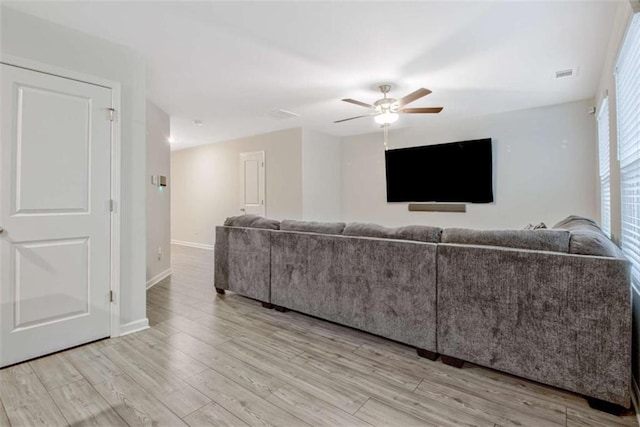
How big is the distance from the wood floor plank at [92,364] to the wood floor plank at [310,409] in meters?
1.11

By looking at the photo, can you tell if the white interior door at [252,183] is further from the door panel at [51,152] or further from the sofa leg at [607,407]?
the sofa leg at [607,407]

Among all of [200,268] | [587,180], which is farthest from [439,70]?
[200,268]

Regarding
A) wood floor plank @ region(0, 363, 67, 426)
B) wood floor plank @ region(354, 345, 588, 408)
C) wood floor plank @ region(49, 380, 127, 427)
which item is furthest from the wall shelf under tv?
wood floor plank @ region(0, 363, 67, 426)

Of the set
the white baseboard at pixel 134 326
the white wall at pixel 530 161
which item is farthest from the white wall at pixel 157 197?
the white wall at pixel 530 161

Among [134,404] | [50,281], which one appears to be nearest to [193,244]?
[50,281]

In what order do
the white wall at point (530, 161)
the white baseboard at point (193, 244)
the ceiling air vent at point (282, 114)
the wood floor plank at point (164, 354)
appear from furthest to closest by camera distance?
the white baseboard at point (193, 244)
the ceiling air vent at point (282, 114)
the white wall at point (530, 161)
the wood floor plank at point (164, 354)

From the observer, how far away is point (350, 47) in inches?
104

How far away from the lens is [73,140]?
2.29 m

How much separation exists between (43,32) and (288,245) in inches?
96.8

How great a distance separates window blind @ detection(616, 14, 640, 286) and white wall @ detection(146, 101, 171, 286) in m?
4.63

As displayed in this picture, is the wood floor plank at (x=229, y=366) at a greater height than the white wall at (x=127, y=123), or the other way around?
the white wall at (x=127, y=123)

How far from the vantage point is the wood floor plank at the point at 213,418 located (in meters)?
1.51

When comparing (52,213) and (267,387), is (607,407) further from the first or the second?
(52,213)

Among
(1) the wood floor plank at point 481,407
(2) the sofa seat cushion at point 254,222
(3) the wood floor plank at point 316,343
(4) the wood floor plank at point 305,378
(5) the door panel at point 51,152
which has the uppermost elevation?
(5) the door panel at point 51,152
